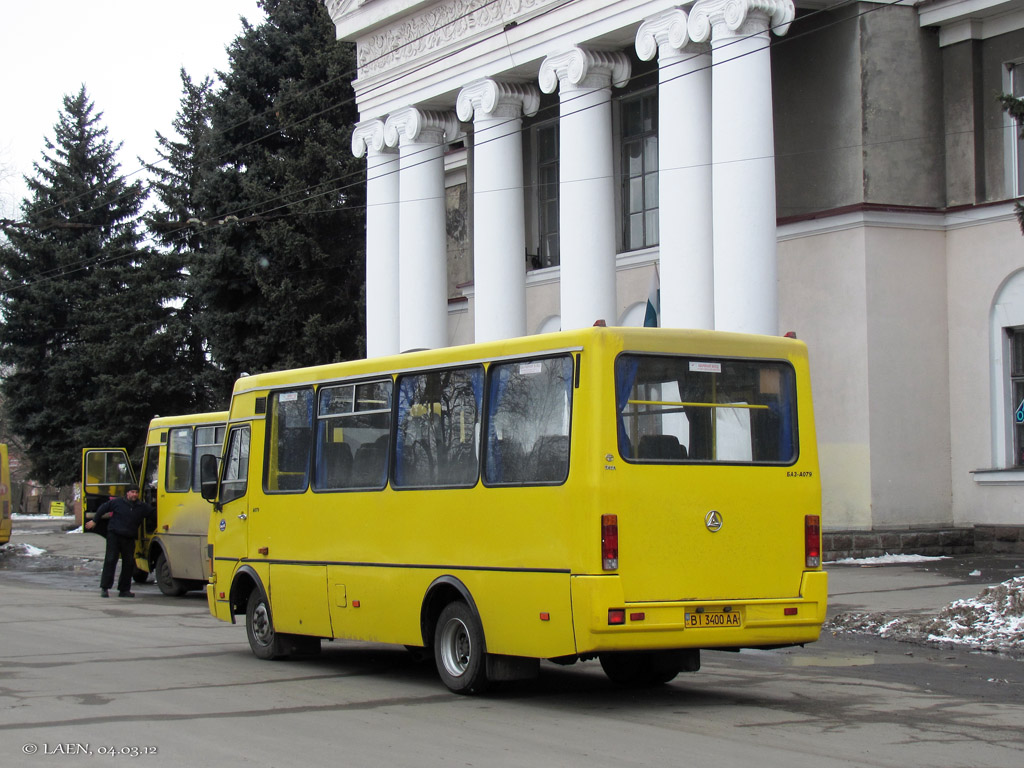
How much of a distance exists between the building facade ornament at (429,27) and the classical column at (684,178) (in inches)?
142

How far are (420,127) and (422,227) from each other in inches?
88.8

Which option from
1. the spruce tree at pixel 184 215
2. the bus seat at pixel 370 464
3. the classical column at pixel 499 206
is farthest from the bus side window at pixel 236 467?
the spruce tree at pixel 184 215

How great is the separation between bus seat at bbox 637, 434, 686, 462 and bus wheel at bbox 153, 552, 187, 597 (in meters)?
13.8

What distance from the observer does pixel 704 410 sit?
9.95 meters

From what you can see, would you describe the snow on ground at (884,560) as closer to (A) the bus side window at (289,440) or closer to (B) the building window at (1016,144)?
(B) the building window at (1016,144)

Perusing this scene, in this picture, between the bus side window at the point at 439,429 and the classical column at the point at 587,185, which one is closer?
the bus side window at the point at 439,429

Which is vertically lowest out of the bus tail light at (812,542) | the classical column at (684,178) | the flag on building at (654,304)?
the bus tail light at (812,542)

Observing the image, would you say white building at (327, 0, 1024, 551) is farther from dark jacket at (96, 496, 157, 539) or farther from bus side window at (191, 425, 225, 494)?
dark jacket at (96, 496, 157, 539)

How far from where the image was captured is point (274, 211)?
37469mm

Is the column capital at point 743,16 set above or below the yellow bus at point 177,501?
above

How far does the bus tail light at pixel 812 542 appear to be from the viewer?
402 inches

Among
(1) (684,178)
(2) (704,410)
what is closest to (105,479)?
(1) (684,178)

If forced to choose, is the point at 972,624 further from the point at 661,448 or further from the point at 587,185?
the point at 587,185

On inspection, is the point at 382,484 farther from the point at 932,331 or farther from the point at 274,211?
the point at 274,211
